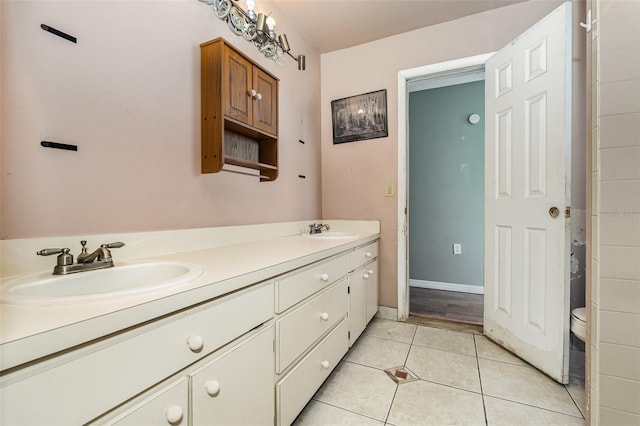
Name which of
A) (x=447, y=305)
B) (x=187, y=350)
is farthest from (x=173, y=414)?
(x=447, y=305)

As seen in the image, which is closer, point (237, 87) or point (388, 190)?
point (237, 87)

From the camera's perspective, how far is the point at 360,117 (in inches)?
96.3

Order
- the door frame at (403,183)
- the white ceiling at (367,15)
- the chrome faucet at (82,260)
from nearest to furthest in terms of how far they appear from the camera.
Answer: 1. the chrome faucet at (82,260)
2. the white ceiling at (367,15)
3. the door frame at (403,183)

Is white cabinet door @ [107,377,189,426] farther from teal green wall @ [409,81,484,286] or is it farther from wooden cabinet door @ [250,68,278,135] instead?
teal green wall @ [409,81,484,286]

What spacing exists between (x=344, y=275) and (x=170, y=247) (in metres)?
0.91

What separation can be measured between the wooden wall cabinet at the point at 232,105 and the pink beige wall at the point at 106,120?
0.21 ft

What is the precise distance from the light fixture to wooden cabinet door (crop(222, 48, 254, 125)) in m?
0.25

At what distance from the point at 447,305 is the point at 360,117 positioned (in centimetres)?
202

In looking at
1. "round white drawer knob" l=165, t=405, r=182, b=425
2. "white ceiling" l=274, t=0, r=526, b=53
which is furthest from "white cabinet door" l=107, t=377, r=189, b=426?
"white ceiling" l=274, t=0, r=526, b=53

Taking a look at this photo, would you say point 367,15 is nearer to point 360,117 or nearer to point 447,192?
point 360,117

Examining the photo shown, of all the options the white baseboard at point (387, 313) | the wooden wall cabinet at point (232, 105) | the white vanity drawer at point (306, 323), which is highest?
the wooden wall cabinet at point (232, 105)

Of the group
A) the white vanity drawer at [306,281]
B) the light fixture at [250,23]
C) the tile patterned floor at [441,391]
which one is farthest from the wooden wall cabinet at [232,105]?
the tile patterned floor at [441,391]

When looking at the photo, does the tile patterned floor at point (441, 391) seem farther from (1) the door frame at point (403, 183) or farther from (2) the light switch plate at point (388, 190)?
(2) the light switch plate at point (388, 190)

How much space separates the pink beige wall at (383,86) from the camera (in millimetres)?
2045
